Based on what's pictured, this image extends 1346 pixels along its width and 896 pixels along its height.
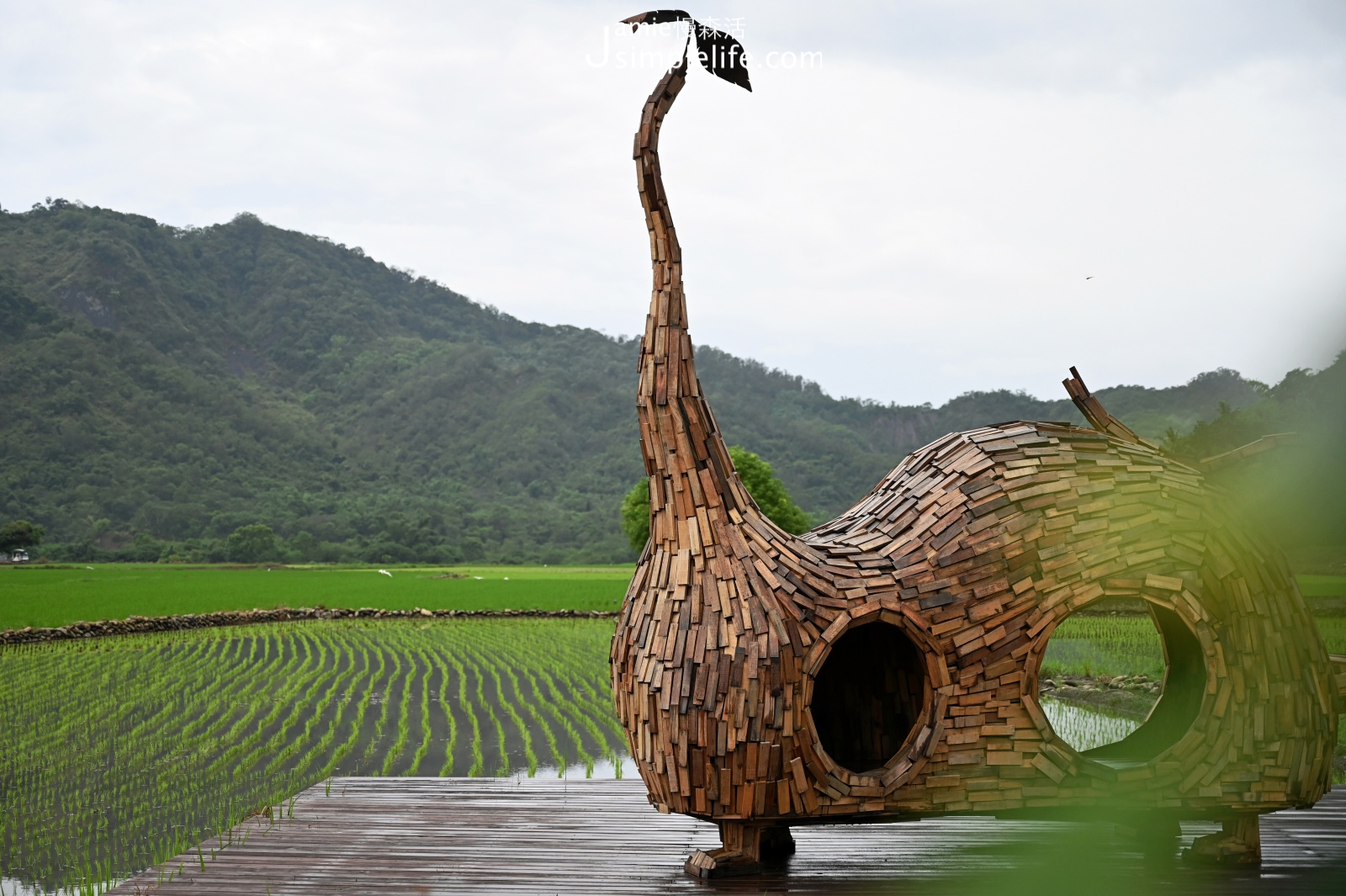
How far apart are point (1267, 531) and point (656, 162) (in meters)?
4.90

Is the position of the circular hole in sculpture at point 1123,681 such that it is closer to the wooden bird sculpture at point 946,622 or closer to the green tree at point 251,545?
the wooden bird sculpture at point 946,622

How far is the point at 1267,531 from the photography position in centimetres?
78

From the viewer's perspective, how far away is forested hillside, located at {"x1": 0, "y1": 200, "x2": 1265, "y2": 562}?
5006 centimetres

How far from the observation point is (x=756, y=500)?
26.5 meters

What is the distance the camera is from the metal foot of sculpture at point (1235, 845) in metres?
5.47

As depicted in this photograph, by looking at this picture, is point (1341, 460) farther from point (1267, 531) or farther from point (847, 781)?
point (847, 781)

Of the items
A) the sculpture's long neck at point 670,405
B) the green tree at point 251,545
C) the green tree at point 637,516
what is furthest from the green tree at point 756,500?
the green tree at point 251,545

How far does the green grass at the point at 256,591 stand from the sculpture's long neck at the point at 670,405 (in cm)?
1889

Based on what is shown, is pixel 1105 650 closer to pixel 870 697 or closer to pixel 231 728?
pixel 870 697

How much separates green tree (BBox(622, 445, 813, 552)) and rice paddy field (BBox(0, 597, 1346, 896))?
8.93m

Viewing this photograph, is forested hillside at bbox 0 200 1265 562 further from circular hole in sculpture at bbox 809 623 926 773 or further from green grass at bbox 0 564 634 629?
circular hole in sculpture at bbox 809 623 926 773

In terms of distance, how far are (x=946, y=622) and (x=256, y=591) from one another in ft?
97.7

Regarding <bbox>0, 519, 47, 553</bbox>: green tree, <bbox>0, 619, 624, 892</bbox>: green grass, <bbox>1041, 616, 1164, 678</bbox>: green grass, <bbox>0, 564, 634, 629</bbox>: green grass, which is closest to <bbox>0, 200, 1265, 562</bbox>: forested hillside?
<bbox>0, 519, 47, 553</bbox>: green tree

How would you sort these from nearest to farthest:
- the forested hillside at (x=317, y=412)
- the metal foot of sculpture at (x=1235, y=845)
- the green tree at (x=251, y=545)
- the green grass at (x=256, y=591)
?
1. the metal foot of sculpture at (x=1235, y=845)
2. the green grass at (x=256, y=591)
3. the green tree at (x=251, y=545)
4. the forested hillside at (x=317, y=412)
